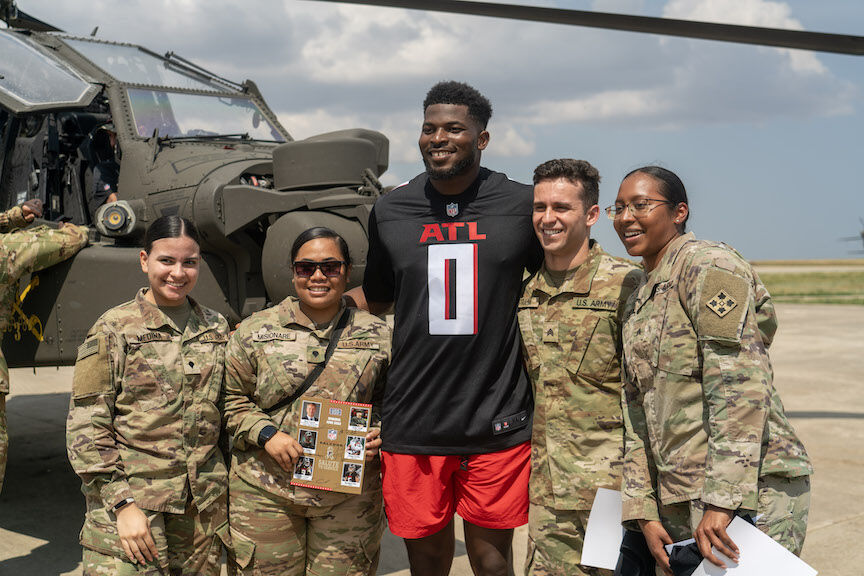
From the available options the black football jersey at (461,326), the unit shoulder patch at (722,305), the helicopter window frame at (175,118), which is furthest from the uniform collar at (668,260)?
the helicopter window frame at (175,118)

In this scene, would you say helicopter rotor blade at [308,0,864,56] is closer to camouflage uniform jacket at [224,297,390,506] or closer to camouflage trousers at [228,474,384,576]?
camouflage uniform jacket at [224,297,390,506]

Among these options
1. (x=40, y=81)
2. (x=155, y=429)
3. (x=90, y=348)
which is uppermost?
(x=40, y=81)

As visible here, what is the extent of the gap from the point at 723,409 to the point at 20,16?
7.02 meters

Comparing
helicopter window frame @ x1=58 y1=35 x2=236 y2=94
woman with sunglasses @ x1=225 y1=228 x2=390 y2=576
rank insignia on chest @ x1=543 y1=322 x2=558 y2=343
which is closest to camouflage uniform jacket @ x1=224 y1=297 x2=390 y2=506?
woman with sunglasses @ x1=225 y1=228 x2=390 y2=576

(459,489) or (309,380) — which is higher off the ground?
(309,380)

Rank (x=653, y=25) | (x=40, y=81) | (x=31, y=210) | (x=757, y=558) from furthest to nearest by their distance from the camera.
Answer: (x=40, y=81) → (x=31, y=210) → (x=653, y=25) → (x=757, y=558)

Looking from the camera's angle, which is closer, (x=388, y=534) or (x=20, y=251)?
(x=20, y=251)

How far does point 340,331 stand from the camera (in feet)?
10.0

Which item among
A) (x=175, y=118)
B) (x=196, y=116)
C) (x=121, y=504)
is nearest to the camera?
(x=121, y=504)

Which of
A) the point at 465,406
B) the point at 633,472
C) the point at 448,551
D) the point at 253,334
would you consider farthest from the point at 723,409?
the point at 253,334

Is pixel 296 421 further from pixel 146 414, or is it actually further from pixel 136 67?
pixel 136 67

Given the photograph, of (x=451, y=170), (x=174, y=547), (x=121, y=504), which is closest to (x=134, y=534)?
(x=121, y=504)

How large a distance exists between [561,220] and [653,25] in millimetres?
1430

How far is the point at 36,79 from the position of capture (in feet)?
18.7
